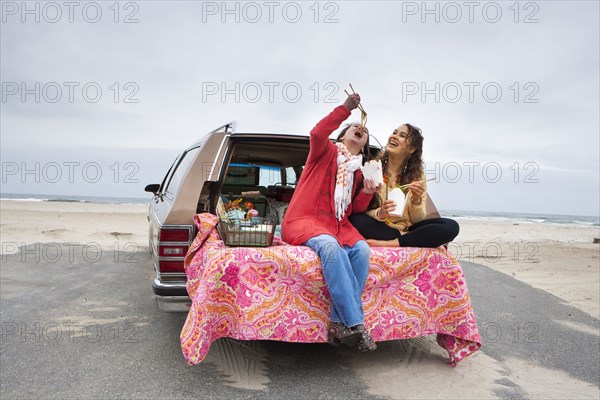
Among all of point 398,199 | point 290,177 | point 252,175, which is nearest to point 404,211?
point 398,199

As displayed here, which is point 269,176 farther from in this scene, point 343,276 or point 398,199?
point 343,276

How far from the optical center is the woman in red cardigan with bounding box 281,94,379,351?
2.53 m

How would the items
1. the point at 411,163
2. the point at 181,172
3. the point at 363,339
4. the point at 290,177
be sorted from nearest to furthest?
the point at 363,339 < the point at 411,163 < the point at 181,172 < the point at 290,177

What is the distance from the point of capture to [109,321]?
3.82 meters

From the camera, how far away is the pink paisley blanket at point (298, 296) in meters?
2.50

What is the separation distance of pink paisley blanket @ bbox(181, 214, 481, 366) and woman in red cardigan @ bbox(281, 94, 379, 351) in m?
0.11

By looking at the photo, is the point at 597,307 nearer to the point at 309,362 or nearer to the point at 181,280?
the point at 309,362

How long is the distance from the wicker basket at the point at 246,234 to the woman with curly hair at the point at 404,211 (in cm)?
82

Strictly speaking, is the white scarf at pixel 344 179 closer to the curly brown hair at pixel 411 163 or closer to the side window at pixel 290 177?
the curly brown hair at pixel 411 163

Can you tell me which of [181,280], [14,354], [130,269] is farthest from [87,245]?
[181,280]

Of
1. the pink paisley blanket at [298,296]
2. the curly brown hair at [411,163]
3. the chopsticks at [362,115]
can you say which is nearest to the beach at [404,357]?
the pink paisley blanket at [298,296]

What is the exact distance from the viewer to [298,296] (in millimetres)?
2666

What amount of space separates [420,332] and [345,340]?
69cm

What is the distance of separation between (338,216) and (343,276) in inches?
20.8
